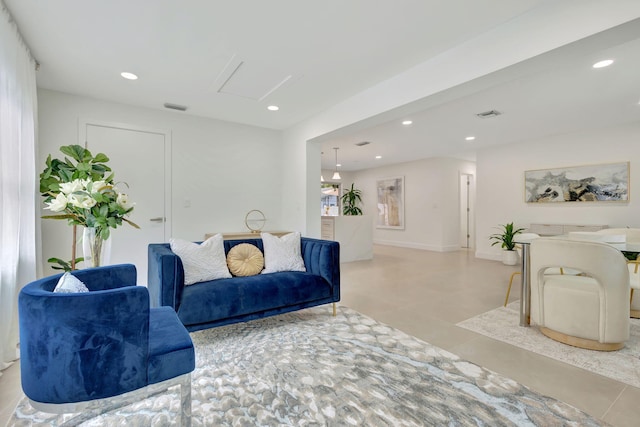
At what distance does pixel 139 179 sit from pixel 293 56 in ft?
8.84

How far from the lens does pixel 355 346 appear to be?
2.37 meters

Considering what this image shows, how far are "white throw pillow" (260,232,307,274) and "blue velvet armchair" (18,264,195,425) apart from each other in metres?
1.60

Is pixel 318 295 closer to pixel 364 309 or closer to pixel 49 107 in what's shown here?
pixel 364 309

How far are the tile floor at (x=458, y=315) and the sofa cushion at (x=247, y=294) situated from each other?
810 millimetres

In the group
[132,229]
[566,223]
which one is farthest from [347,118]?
[566,223]

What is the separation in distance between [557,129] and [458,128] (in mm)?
1774

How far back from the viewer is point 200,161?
14.6ft

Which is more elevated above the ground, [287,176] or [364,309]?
[287,176]

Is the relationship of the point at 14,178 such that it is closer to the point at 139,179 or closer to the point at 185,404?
the point at 139,179

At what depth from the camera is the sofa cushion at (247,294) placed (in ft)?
7.41

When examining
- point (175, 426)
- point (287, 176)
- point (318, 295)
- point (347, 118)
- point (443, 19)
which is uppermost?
point (443, 19)

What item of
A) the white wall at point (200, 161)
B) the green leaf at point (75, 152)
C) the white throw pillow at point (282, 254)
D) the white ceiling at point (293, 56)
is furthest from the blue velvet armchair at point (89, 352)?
the white wall at point (200, 161)

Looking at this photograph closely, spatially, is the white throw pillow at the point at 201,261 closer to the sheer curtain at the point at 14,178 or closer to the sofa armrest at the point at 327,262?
the sofa armrest at the point at 327,262

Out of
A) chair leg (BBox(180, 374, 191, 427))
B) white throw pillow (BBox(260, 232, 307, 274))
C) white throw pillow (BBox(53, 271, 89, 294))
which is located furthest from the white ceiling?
chair leg (BBox(180, 374, 191, 427))
